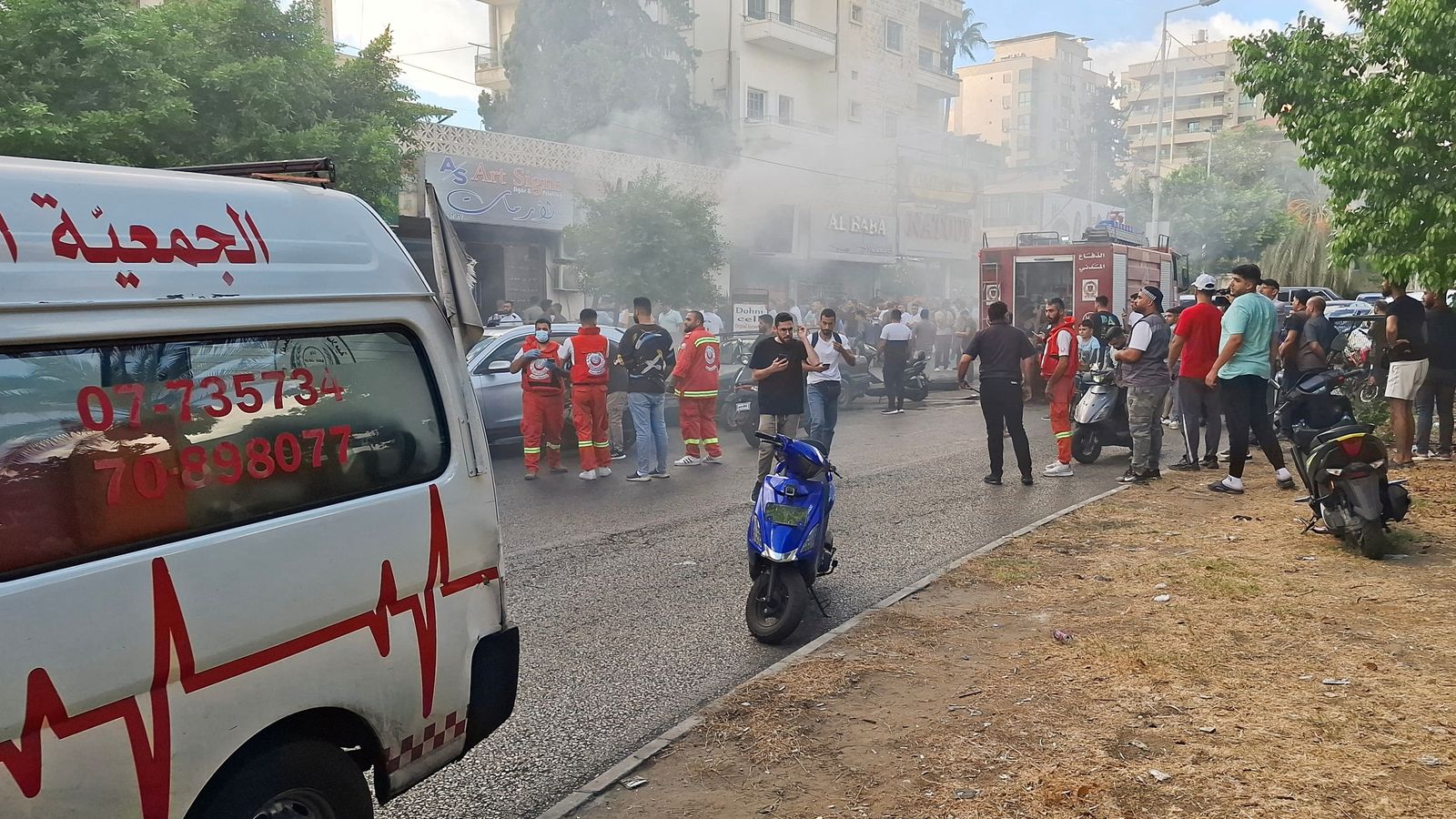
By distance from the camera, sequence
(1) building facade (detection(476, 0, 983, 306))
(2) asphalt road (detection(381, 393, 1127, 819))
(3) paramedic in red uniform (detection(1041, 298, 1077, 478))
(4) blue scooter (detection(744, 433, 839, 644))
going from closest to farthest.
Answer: (2) asphalt road (detection(381, 393, 1127, 819))
(4) blue scooter (detection(744, 433, 839, 644))
(3) paramedic in red uniform (detection(1041, 298, 1077, 478))
(1) building facade (detection(476, 0, 983, 306))

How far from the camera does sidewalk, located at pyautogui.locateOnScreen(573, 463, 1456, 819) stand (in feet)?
11.9

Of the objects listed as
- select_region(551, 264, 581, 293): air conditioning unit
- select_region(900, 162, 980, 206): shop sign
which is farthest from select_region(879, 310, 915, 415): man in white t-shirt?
select_region(900, 162, 980, 206): shop sign

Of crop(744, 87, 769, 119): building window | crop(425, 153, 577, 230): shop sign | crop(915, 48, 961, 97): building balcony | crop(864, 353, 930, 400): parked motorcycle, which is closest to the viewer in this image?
crop(864, 353, 930, 400): parked motorcycle

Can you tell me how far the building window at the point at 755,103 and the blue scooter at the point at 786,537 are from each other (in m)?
34.2

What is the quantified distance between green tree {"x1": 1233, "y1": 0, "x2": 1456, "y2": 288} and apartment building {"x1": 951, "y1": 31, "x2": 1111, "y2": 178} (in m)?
68.5

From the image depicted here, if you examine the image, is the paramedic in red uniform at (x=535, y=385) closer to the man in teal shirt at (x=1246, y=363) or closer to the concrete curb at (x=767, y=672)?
the concrete curb at (x=767, y=672)

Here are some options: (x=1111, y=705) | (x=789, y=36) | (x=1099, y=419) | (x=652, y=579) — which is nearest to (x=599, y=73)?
(x=789, y=36)

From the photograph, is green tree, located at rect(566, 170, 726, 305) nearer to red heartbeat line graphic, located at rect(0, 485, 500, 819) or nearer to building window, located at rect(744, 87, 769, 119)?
building window, located at rect(744, 87, 769, 119)

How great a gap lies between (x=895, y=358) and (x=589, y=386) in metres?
7.67

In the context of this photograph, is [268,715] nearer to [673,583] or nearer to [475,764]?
[475,764]

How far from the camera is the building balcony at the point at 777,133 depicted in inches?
1478

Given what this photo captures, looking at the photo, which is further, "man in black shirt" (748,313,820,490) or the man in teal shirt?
"man in black shirt" (748,313,820,490)

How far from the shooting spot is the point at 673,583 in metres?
6.71

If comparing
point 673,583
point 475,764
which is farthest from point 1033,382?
point 475,764
